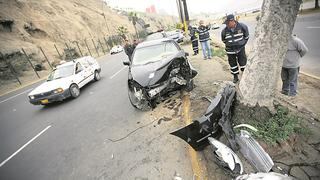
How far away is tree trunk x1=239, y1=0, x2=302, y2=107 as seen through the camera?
310 cm

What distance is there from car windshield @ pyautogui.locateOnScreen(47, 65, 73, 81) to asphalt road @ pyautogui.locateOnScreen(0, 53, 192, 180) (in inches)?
78.3

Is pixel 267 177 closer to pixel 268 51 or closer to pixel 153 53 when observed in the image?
pixel 268 51

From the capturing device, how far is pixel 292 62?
4.28 m

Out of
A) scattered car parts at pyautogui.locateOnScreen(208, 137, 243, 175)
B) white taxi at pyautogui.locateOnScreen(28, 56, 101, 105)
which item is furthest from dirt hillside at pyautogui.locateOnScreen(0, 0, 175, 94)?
scattered car parts at pyautogui.locateOnScreen(208, 137, 243, 175)

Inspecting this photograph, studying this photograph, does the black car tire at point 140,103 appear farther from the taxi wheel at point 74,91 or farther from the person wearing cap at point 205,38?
the person wearing cap at point 205,38

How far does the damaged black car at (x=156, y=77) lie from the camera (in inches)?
209

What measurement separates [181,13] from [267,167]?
817 inches

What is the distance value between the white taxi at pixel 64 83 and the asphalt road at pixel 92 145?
0.76m

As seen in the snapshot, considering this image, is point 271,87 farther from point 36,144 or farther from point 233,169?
point 36,144

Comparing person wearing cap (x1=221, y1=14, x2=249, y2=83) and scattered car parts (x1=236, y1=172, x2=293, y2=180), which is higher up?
person wearing cap (x1=221, y1=14, x2=249, y2=83)

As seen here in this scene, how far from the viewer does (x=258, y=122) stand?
340 cm

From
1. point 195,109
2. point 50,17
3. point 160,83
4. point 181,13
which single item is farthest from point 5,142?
point 50,17

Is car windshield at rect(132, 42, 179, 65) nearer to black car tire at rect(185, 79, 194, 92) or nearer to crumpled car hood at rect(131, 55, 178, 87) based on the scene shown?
crumpled car hood at rect(131, 55, 178, 87)

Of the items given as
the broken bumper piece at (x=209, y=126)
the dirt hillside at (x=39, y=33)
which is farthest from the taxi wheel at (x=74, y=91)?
the dirt hillside at (x=39, y=33)
